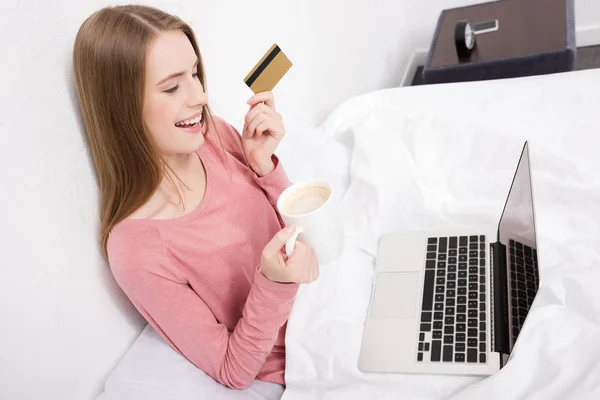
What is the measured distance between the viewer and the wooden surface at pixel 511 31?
1.96 m

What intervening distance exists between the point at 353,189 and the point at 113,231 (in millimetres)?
597

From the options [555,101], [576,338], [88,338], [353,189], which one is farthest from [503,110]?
[88,338]

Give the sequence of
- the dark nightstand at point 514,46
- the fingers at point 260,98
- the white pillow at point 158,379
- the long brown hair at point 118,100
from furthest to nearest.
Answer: the dark nightstand at point 514,46 → the fingers at point 260,98 → the white pillow at point 158,379 → the long brown hair at point 118,100

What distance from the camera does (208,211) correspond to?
106cm

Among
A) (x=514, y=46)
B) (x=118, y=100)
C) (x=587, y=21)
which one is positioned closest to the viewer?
(x=118, y=100)

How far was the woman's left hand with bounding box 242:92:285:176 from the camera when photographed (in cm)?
112

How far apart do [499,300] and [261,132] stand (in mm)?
533

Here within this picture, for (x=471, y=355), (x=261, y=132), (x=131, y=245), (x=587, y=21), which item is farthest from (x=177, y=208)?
(x=587, y=21)

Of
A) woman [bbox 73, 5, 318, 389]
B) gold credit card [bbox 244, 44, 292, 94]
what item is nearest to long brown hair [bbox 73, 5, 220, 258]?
woman [bbox 73, 5, 318, 389]

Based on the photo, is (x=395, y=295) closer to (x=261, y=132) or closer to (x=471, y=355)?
(x=471, y=355)

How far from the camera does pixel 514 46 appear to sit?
79.0 inches

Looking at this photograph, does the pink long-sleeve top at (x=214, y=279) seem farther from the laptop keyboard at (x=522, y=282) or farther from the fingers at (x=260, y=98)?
the laptop keyboard at (x=522, y=282)

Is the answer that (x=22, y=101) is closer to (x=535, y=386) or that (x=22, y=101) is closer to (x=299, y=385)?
(x=299, y=385)

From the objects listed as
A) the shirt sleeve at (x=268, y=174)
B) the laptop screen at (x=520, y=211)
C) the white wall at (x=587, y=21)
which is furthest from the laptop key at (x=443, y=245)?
the white wall at (x=587, y=21)
